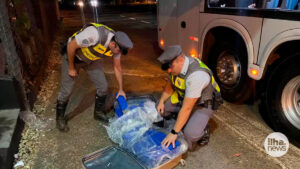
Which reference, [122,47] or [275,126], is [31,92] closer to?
[122,47]

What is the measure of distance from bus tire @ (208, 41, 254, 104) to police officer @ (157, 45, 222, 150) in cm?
105

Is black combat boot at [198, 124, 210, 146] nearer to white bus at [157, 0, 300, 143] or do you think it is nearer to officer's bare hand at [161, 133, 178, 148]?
officer's bare hand at [161, 133, 178, 148]

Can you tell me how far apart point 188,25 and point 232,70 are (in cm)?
115

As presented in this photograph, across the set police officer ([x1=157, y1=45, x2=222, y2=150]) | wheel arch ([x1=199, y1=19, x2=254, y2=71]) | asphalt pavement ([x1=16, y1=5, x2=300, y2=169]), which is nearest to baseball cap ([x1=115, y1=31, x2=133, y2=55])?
police officer ([x1=157, y1=45, x2=222, y2=150])

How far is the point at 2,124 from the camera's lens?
2781 mm

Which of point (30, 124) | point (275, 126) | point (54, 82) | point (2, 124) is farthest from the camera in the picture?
point (54, 82)

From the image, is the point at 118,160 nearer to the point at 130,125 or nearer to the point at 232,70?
the point at 130,125

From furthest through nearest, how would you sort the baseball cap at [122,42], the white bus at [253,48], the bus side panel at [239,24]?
the bus side panel at [239,24]
the white bus at [253,48]
the baseball cap at [122,42]

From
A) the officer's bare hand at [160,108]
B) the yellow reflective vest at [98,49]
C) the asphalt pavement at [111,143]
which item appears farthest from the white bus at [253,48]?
the yellow reflective vest at [98,49]

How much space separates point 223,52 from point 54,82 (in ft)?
10.9

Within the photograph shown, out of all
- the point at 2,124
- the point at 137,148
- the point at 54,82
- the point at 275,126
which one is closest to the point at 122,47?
the point at 137,148

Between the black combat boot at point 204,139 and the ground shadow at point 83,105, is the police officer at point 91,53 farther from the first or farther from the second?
the black combat boot at point 204,139

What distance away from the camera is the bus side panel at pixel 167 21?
4643mm

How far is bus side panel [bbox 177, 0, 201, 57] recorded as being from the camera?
3.95 m
